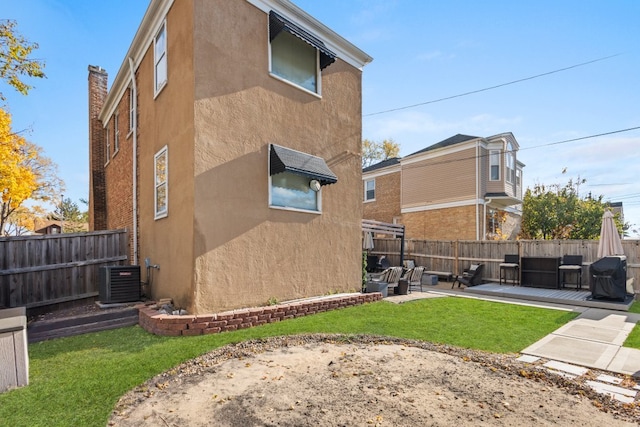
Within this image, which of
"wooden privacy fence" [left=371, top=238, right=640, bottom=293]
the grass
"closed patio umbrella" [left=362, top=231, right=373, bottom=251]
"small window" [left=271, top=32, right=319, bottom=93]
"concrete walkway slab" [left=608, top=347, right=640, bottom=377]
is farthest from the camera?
"closed patio umbrella" [left=362, top=231, right=373, bottom=251]

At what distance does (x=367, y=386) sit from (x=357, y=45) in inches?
343

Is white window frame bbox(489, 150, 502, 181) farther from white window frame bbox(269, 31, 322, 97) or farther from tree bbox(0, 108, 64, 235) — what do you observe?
tree bbox(0, 108, 64, 235)

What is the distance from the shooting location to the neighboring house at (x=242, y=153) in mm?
6105

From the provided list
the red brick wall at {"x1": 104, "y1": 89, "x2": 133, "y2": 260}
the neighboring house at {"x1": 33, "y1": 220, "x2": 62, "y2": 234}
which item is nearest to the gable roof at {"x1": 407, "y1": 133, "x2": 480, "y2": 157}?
the red brick wall at {"x1": 104, "y1": 89, "x2": 133, "y2": 260}

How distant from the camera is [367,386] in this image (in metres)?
3.65

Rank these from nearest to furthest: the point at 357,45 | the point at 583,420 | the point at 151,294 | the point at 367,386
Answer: the point at 583,420 < the point at 367,386 < the point at 151,294 < the point at 357,45

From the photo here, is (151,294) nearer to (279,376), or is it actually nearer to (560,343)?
(279,376)

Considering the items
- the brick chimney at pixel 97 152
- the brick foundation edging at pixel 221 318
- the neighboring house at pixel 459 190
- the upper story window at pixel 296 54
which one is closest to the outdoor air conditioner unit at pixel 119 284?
the brick foundation edging at pixel 221 318

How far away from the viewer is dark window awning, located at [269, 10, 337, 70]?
7133 mm

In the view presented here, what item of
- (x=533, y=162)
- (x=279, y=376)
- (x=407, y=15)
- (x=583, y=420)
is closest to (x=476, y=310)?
(x=583, y=420)

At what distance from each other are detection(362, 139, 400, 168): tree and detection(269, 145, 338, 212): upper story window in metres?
28.7

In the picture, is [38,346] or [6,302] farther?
[6,302]

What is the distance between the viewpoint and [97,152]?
13.2 metres

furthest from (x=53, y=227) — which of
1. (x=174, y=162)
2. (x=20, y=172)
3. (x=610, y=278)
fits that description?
(x=610, y=278)
